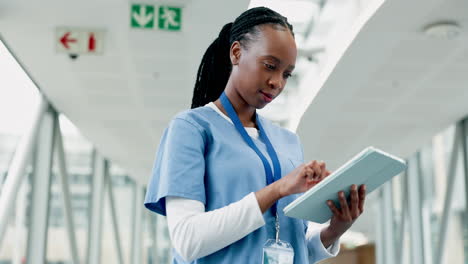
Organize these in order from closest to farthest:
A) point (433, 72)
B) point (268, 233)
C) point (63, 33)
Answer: point (268, 233) < point (63, 33) < point (433, 72)

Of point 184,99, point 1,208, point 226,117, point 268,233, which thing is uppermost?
point 184,99

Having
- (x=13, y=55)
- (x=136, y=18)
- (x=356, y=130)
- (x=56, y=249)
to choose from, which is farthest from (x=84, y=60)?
(x=356, y=130)

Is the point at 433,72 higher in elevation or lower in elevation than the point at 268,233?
higher

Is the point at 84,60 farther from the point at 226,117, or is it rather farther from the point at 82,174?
the point at 226,117

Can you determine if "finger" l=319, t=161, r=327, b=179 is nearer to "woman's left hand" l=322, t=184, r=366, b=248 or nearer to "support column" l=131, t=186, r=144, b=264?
"woman's left hand" l=322, t=184, r=366, b=248

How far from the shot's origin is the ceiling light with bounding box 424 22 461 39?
664cm

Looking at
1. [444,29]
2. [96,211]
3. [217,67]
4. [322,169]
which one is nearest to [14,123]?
[444,29]

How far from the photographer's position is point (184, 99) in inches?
371

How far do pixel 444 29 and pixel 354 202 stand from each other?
5529 millimetres

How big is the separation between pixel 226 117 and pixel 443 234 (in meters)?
10.4

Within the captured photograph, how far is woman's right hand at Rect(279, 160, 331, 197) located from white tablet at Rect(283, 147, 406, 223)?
0.07ft

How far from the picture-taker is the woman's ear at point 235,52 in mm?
1808

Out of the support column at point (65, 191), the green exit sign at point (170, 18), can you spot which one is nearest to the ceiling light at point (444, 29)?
the green exit sign at point (170, 18)

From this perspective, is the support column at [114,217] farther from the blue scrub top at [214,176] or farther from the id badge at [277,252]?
the id badge at [277,252]
